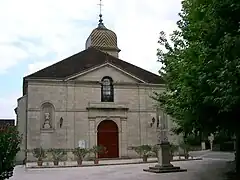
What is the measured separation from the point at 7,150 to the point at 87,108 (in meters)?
22.3

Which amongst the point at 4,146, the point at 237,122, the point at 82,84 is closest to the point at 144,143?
the point at 82,84

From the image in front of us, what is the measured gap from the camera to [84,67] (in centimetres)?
3366

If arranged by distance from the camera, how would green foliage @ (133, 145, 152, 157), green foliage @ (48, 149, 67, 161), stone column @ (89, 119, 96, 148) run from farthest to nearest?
stone column @ (89, 119, 96, 148) < green foliage @ (133, 145, 152, 157) < green foliage @ (48, 149, 67, 161)

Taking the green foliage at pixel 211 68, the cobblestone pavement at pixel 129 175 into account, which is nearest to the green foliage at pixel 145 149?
the cobblestone pavement at pixel 129 175

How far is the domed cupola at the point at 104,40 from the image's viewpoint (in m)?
40.9

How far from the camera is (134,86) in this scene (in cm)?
3306

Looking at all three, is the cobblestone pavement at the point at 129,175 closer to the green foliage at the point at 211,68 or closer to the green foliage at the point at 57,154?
the green foliage at the point at 211,68

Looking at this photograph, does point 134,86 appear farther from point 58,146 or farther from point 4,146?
point 4,146

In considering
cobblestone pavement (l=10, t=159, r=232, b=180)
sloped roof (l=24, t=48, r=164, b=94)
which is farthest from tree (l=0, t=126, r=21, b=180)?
sloped roof (l=24, t=48, r=164, b=94)

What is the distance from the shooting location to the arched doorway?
31828 mm

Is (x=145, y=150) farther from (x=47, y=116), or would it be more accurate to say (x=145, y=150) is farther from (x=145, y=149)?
(x=47, y=116)

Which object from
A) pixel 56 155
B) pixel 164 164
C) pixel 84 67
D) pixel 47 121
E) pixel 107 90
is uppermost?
pixel 84 67

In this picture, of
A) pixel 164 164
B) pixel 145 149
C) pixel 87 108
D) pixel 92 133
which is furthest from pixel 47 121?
pixel 164 164

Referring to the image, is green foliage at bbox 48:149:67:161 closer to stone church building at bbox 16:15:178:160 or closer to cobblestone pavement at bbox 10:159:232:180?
stone church building at bbox 16:15:178:160
